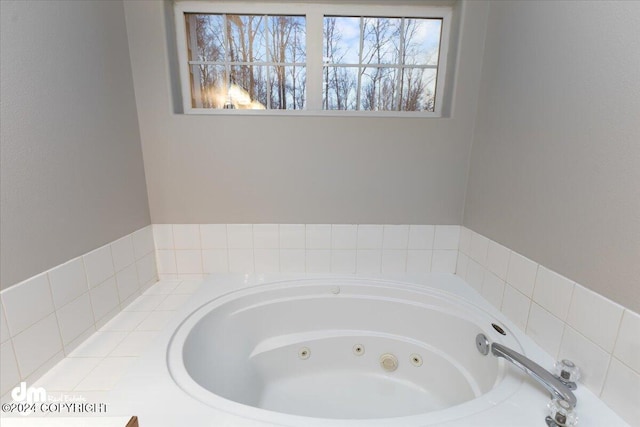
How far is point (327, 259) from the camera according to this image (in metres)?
1.57

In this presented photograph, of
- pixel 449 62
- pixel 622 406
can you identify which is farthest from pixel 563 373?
pixel 449 62

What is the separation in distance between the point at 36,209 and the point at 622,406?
6.14 feet

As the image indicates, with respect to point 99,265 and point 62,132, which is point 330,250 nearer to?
point 99,265

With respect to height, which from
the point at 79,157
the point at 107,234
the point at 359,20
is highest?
the point at 359,20

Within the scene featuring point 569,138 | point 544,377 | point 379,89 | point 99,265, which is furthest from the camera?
point 379,89

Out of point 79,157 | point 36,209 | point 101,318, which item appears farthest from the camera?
point 101,318

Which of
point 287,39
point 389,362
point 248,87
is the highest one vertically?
point 287,39

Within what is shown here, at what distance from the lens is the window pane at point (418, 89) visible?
1.48 m

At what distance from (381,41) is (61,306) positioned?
1898 mm

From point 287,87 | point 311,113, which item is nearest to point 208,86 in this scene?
point 287,87

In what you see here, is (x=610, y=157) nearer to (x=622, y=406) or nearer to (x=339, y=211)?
(x=622, y=406)

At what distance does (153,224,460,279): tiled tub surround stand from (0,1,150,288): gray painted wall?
0.35 meters

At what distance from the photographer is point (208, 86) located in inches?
58.1

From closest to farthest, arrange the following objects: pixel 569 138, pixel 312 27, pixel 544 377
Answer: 1. pixel 544 377
2. pixel 569 138
3. pixel 312 27
